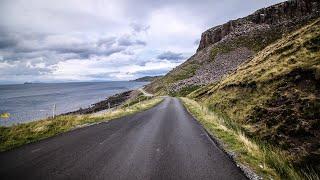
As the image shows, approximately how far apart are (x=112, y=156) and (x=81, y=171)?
1973mm

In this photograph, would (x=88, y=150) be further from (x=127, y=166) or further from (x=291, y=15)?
(x=291, y=15)

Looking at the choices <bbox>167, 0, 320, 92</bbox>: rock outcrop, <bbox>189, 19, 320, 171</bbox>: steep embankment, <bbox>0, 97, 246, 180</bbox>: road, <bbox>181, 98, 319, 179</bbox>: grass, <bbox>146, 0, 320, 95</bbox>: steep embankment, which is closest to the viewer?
<bbox>0, 97, 246, 180</bbox>: road

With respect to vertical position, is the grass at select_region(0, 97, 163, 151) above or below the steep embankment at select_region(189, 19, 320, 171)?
below

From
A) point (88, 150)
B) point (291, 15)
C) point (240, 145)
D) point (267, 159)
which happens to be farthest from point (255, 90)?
point (291, 15)

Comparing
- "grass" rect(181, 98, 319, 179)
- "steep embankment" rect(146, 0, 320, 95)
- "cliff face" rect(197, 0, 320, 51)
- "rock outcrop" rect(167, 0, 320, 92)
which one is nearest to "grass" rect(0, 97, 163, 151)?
"grass" rect(181, 98, 319, 179)

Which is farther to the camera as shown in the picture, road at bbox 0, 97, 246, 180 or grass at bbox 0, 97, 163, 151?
grass at bbox 0, 97, 163, 151

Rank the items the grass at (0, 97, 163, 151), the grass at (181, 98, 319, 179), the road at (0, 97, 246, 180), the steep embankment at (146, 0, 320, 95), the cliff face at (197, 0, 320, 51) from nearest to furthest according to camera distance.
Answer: the road at (0, 97, 246, 180)
the grass at (181, 98, 319, 179)
the grass at (0, 97, 163, 151)
the steep embankment at (146, 0, 320, 95)
the cliff face at (197, 0, 320, 51)

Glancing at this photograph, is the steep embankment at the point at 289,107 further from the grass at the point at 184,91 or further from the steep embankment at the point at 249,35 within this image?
the steep embankment at the point at 249,35

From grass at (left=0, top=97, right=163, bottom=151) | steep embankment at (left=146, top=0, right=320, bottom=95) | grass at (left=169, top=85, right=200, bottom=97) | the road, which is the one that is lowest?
grass at (left=0, top=97, right=163, bottom=151)

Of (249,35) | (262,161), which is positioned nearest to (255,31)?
(249,35)

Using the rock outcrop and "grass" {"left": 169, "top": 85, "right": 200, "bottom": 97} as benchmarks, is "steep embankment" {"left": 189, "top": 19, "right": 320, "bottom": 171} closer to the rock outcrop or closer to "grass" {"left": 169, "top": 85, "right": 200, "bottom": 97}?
"grass" {"left": 169, "top": 85, "right": 200, "bottom": 97}

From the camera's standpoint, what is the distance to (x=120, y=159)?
9656mm

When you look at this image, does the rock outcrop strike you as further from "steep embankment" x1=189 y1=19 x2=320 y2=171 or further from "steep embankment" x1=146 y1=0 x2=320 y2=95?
"steep embankment" x1=189 y1=19 x2=320 y2=171

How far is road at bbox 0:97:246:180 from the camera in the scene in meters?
8.03
